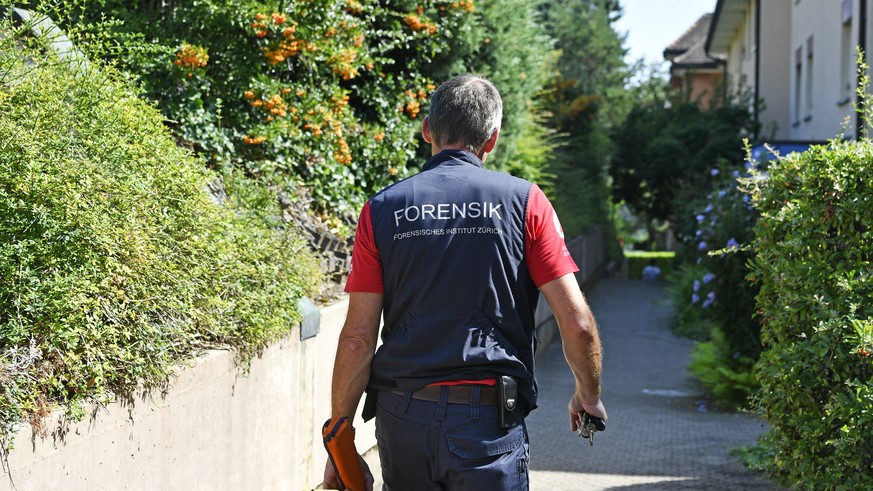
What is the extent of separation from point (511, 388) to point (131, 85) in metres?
2.77

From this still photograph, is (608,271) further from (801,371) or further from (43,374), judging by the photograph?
(43,374)

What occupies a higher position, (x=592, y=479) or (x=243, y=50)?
(x=243, y=50)

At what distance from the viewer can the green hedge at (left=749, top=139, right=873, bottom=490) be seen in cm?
374

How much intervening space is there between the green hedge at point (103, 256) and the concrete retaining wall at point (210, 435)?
0.09 m

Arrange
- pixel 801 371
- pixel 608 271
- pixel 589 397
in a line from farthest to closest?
pixel 608 271, pixel 801 371, pixel 589 397

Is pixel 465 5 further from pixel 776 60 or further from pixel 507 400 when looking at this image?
pixel 776 60

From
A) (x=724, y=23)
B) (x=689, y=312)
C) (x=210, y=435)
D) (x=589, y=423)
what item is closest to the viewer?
(x=589, y=423)

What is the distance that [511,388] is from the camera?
2.95 m

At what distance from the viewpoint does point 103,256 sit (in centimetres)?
339

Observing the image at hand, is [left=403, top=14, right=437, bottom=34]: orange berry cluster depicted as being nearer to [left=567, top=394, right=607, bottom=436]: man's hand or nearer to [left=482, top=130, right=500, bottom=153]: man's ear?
[left=482, top=130, right=500, bottom=153]: man's ear

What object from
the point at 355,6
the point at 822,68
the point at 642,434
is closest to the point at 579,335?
the point at 642,434

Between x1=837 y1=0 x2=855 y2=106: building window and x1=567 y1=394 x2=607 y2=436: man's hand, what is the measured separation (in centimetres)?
1179

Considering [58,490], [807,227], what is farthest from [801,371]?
[58,490]

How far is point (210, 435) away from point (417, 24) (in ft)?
18.2
